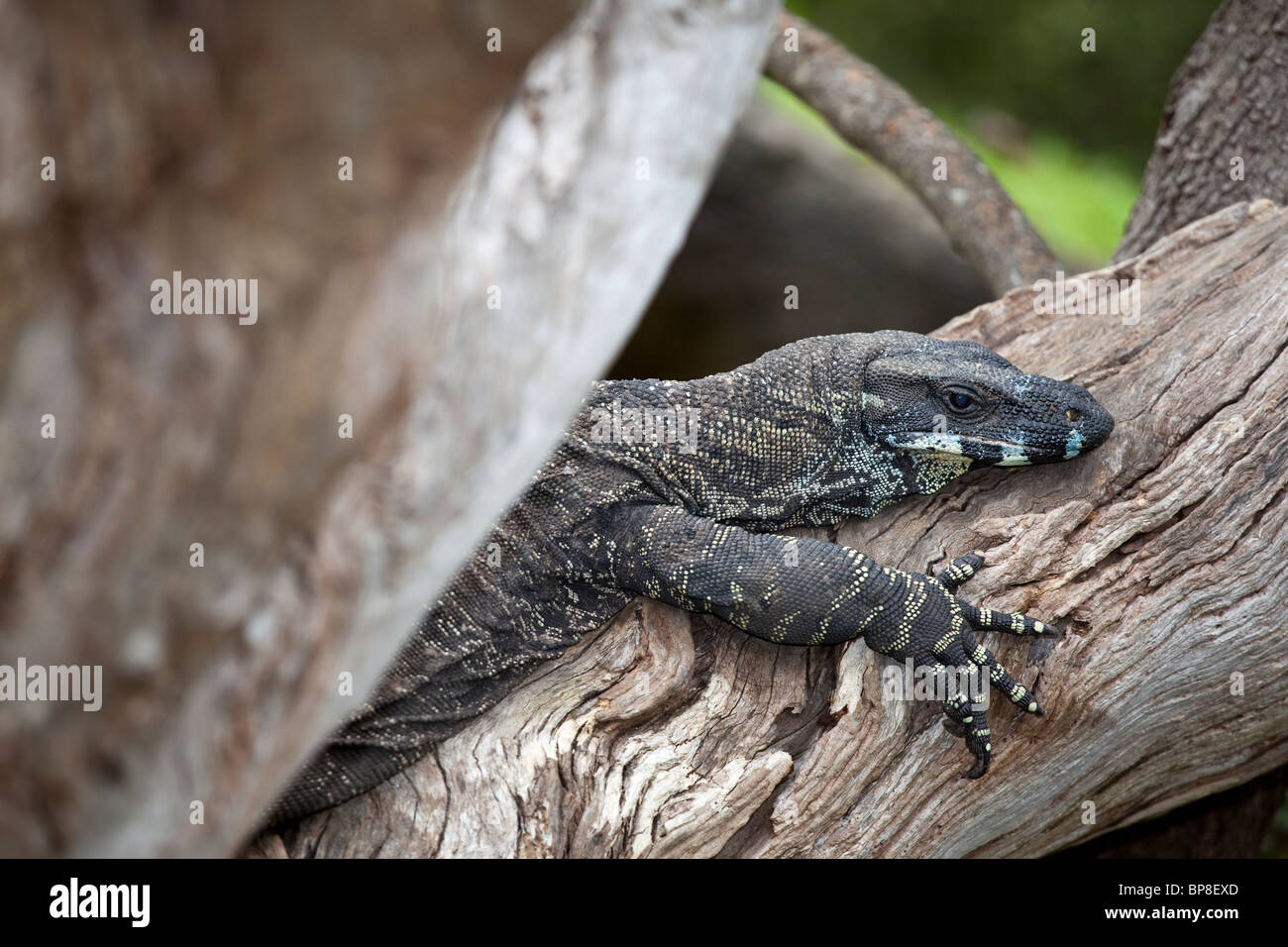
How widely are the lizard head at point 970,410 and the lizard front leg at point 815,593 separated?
60 cm

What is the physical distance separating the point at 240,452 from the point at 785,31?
7.04m

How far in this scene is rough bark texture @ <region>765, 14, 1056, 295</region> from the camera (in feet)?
24.9

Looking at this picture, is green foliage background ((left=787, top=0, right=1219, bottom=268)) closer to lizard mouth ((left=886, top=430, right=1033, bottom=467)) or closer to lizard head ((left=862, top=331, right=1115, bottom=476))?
lizard head ((left=862, top=331, right=1115, bottom=476))

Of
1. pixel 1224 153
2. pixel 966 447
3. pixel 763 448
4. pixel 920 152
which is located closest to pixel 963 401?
pixel 966 447

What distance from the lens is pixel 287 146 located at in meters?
2.01

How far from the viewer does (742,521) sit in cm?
550

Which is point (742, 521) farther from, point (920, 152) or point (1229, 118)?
point (1229, 118)

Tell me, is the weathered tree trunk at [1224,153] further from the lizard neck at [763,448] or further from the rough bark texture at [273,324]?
the rough bark texture at [273,324]

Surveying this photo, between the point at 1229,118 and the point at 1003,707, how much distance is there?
3.99 m

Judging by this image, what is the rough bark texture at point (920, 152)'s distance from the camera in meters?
7.59

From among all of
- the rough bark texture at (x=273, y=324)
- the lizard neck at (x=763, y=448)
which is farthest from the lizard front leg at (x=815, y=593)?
the rough bark texture at (x=273, y=324)

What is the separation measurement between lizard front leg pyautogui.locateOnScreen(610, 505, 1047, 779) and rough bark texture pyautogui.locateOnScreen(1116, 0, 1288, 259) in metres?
3.29

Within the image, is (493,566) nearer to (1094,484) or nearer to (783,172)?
(1094,484)

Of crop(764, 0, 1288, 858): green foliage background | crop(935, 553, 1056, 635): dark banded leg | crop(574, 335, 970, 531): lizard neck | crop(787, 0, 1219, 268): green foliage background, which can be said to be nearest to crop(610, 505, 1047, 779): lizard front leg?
crop(935, 553, 1056, 635): dark banded leg
